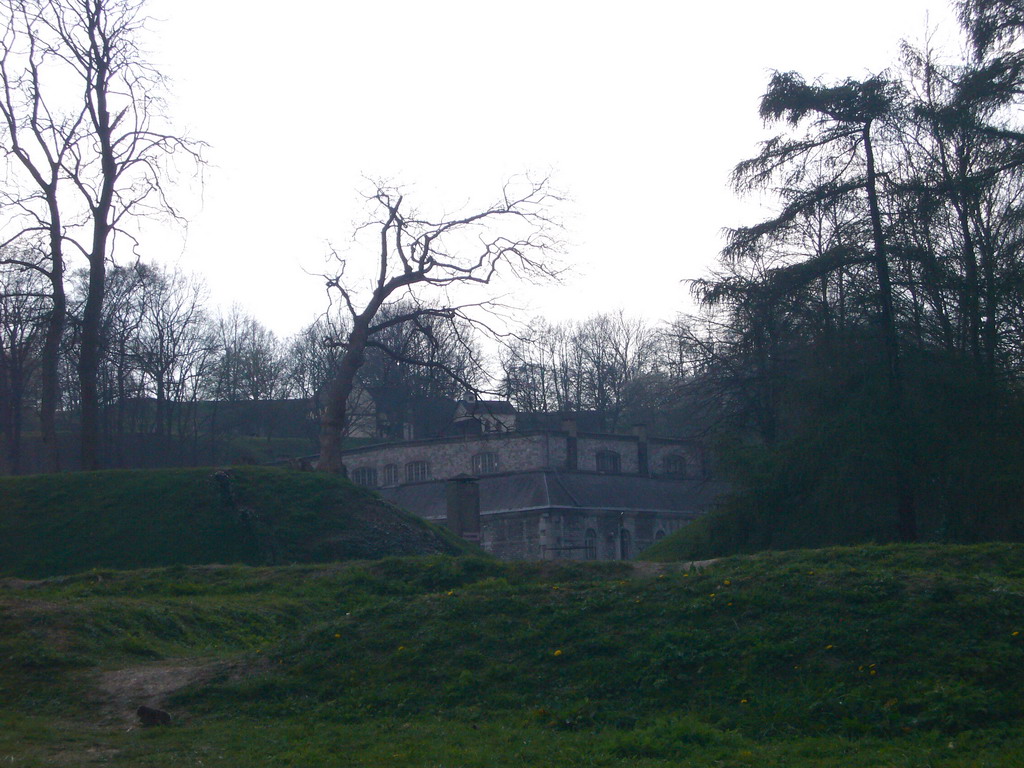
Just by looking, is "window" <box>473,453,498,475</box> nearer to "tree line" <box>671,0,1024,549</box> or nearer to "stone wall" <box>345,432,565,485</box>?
"stone wall" <box>345,432,565,485</box>

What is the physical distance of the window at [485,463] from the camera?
5978 cm

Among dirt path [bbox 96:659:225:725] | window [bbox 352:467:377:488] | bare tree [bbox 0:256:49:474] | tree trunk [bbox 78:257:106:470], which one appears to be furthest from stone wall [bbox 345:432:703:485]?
dirt path [bbox 96:659:225:725]

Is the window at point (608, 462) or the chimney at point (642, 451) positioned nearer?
the window at point (608, 462)

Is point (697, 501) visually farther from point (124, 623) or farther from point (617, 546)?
point (124, 623)

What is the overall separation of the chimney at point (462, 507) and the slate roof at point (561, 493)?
62.7ft

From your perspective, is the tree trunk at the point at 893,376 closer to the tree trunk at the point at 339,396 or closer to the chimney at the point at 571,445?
the tree trunk at the point at 339,396

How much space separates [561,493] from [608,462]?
8.81 m

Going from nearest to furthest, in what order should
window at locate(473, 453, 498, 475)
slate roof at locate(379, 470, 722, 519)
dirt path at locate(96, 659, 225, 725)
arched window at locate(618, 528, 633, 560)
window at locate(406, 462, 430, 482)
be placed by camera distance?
dirt path at locate(96, 659, 225, 725), slate roof at locate(379, 470, 722, 519), arched window at locate(618, 528, 633, 560), window at locate(473, 453, 498, 475), window at locate(406, 462, 430, 482)

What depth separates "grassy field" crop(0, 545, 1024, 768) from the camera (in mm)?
8133

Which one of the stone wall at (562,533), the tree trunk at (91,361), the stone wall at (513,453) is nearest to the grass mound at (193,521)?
the tree trunk at (91,361)

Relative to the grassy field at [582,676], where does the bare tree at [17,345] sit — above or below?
above

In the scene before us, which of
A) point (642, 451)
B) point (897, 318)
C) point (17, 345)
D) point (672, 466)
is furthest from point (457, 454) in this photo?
point (897, 318)

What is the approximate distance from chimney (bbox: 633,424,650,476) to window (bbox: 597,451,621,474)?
1610mm

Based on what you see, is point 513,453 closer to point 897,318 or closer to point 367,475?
point 367,475
